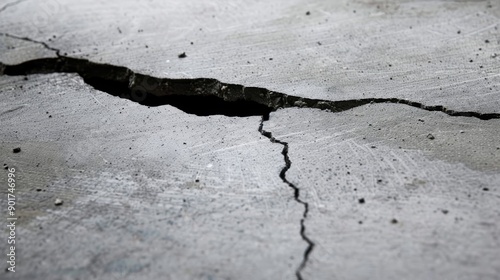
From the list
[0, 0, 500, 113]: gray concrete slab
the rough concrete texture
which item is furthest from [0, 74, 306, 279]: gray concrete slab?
[0, 0, 500, 113]: gray concrete slab

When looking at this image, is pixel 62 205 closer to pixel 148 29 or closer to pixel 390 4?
pixel 148 29

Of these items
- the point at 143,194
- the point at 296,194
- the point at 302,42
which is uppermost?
the point at 302,42

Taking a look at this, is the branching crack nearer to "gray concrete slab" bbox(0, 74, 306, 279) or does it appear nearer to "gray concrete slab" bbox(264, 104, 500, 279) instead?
"gray concrete slab" bbox(264, 104, 500, 279)

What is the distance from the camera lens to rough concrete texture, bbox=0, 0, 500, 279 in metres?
1.74

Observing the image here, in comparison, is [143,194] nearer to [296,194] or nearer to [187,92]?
[296,194]

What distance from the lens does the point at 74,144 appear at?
246cm

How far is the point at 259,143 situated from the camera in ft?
7.73

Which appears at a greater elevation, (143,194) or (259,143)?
(259,143)

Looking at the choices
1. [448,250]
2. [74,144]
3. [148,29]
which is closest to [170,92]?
[74,144]

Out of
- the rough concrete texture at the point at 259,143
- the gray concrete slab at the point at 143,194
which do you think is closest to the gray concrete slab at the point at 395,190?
the rough concrete texture at the point at 259,143

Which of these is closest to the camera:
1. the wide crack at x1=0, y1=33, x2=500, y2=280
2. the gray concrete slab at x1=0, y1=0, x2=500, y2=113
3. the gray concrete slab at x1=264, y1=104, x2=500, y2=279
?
the gray concrete slab at x1=264, y1=104, x2=500, y2=279

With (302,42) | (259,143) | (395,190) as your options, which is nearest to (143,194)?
(259,143)

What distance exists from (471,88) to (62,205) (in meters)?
1.96

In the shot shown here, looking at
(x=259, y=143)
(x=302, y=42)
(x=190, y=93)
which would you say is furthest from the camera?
(x=302, y=42)
